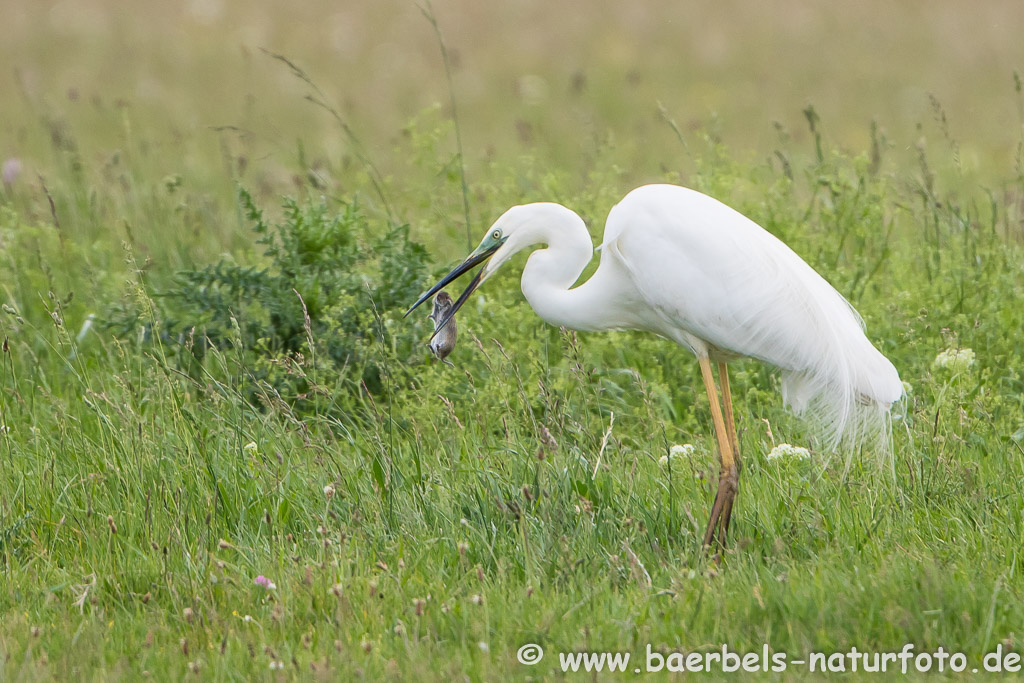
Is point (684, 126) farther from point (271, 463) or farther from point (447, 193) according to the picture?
point (271, 463)

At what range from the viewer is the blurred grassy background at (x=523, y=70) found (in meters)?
10.4

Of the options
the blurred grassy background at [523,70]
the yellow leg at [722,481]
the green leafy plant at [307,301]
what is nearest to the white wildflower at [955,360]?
the yellow leg at [722,481]

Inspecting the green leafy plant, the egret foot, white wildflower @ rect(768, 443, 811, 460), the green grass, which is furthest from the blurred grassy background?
the egret foot

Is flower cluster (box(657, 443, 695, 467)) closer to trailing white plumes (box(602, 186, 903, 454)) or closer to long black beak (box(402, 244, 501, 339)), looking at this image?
trailing white plumes (box(602, 186, 903, 454))

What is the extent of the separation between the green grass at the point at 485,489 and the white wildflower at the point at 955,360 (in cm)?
9

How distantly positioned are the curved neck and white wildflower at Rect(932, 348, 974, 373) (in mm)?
1236

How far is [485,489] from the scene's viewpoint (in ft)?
11.5

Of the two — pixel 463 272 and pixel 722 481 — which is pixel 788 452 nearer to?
pixel 722 481

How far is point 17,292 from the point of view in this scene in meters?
5.62

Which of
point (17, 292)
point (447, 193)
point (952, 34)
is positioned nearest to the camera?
point (17, 292)

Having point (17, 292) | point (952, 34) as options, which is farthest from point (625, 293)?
point (952, 34)

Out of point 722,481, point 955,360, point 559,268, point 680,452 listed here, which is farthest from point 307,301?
point 955,360

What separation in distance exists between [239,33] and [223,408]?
10.7m

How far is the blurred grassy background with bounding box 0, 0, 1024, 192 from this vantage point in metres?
10.4
